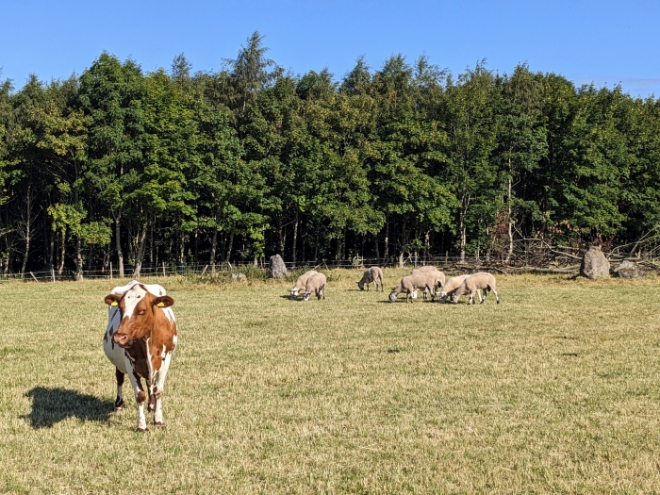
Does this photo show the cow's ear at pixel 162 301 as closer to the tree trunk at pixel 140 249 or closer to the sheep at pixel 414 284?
the sheep at pixel 414 284

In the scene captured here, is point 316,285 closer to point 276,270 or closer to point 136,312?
point 276,270

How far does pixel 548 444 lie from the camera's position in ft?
24.3

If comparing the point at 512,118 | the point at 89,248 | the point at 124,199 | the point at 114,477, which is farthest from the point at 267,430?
the point at 512,118

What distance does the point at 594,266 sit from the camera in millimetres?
31234

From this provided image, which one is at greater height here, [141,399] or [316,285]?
[316,285]

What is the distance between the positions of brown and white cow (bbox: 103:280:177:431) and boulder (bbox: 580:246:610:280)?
27513mm

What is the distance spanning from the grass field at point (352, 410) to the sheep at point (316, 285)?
7.07 metres

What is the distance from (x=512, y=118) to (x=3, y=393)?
4573cm

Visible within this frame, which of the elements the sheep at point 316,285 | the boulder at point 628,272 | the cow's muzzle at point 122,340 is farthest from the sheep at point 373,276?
the cow's muzzle at point 122,340

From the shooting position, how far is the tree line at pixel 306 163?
41.0 meters

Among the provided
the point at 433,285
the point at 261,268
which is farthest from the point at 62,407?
the point at 261,268

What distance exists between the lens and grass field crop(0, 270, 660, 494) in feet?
21.5

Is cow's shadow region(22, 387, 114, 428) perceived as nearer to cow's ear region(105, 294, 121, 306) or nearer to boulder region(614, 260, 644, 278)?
cow's ear region(105, 294, 121, 306)

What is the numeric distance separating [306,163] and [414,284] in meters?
23.0
